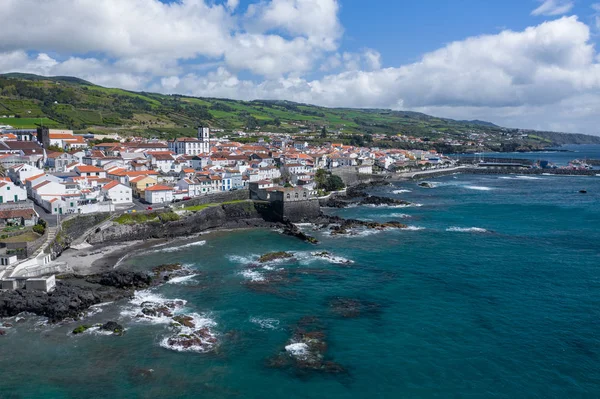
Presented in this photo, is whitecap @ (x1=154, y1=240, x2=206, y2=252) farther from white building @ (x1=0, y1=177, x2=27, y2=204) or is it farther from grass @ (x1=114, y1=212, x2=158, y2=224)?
white building @ (x1=0, y1=177, x2=27, y2=204)

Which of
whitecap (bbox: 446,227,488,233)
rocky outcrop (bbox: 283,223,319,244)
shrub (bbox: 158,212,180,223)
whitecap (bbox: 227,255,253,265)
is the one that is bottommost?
whitecap (bbox: 227,255,253,265)

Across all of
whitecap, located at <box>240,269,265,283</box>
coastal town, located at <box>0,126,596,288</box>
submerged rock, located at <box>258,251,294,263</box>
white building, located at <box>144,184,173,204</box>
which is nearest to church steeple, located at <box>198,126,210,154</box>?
coastal town, located at <box>0,126,596,288</box>

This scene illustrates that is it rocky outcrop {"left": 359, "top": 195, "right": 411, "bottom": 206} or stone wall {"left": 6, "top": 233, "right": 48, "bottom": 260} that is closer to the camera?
stone wall {"left": 6, "top": 233, "right": 48, "bottom": 260}

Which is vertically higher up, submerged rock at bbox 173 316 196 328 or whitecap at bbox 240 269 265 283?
whitecap at bbox 240 269 265 283

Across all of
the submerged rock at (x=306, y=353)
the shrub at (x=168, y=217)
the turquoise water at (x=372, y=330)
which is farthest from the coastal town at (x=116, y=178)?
the submerged rock at (x=306, y=353)

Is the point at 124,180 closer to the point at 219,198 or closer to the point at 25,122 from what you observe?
the point at 219,198
